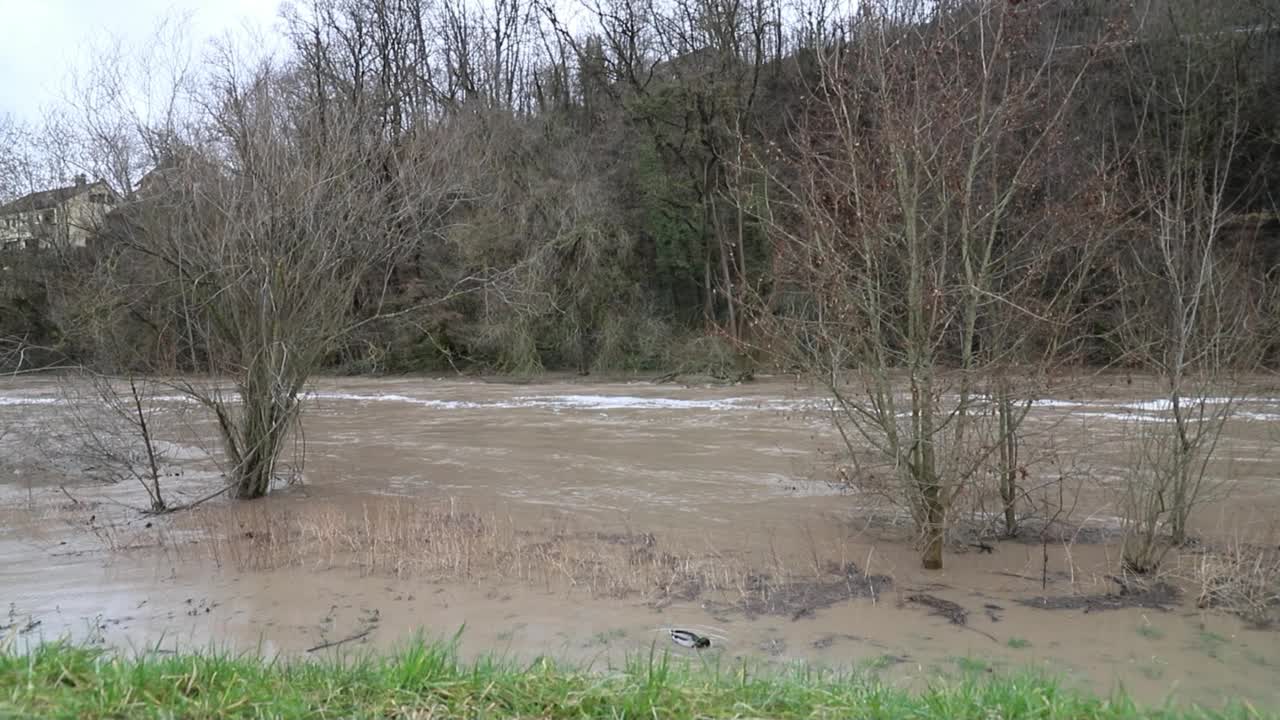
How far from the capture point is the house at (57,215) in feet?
66.6

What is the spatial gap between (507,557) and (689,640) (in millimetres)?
3014

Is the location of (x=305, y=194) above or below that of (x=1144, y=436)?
above

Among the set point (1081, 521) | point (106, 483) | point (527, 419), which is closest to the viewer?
point (1081, 521)

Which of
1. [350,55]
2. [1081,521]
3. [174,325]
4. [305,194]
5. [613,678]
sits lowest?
[1081,521]

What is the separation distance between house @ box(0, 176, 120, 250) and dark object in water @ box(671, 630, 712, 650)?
50.0 ft

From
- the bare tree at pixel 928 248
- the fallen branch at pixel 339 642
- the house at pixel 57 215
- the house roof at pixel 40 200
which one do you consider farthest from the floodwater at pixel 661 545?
the house roof at pixel 40 200

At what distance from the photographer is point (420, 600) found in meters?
8.54

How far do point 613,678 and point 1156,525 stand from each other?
6684 mm

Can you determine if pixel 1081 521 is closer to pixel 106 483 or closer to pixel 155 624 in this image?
pixel 155 624

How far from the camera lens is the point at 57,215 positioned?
30.5 metres

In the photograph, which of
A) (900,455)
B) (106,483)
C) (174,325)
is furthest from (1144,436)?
(106,483)

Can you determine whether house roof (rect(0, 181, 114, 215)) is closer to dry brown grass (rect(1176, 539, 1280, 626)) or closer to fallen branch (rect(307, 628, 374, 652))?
fallen branch (rect(307, 628, 374, 652))

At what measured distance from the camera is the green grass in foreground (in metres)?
3.90

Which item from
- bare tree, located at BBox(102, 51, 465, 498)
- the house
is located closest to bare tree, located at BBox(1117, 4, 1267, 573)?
bare tree, located at BBox(102, 51, 465, 498)
